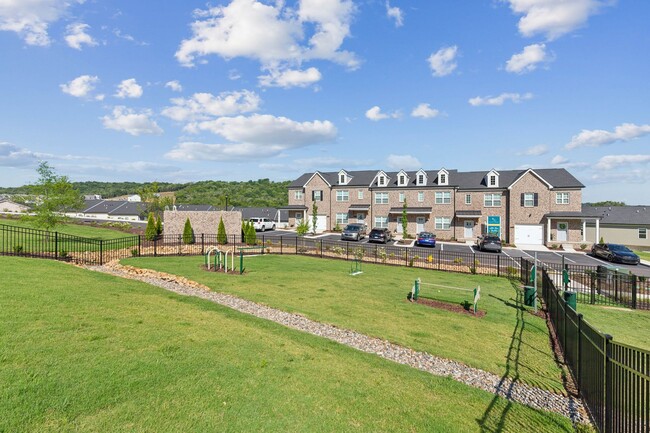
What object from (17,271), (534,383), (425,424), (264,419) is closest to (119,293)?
(17,271)

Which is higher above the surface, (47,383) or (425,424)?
(47,383)

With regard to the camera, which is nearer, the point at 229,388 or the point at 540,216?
the point at 229,388

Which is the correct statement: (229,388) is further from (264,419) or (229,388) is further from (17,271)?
(17,271)

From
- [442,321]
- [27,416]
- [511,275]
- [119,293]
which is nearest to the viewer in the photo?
[27,416]

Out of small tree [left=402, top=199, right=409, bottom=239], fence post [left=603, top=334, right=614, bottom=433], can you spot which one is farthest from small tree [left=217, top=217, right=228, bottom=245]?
fence post [left=603, top=334, right=614, bottom=433]

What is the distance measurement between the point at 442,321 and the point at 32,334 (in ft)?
35.7

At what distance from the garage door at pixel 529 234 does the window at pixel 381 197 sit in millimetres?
16738

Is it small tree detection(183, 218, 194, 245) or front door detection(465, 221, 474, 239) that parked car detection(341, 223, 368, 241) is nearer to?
front door detection(465, 221, 474, 239)

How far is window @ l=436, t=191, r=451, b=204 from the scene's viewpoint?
4314 centimetres

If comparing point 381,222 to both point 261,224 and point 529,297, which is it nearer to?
point 261,224

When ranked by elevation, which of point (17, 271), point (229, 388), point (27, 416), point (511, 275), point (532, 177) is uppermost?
point (532, 177)

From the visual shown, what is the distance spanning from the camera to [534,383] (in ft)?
23.3

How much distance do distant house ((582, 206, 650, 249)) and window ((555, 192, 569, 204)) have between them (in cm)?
324

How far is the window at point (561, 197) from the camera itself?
3812cm
